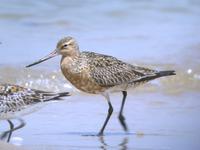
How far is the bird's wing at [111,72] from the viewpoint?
1177cm

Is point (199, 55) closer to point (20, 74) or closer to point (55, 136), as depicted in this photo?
point (20, 74)

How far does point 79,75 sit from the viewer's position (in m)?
11.6

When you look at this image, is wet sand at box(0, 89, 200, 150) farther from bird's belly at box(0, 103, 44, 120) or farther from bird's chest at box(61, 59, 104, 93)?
bird's chest at box(61, 59, 104, 93)

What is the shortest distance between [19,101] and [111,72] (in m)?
1.52

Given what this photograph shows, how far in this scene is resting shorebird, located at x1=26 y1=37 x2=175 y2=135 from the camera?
1167cm

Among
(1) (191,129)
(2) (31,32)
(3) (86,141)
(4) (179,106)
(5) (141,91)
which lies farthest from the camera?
(2) (31,32)

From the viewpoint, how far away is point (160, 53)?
15.1 m

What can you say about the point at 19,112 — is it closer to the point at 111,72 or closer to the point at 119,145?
the point at 119,145

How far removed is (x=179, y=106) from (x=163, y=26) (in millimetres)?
A: 4536

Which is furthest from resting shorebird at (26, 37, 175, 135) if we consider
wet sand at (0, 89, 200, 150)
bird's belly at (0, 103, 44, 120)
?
bird's belly at (0, 103, 44, 120)

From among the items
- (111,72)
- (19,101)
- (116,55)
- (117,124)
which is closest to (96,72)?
(111,72)

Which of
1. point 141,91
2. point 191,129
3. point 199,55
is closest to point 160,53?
point 199,55

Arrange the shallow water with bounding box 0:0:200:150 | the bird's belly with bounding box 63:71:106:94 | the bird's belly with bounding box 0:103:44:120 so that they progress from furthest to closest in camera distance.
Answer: the bird's belly with bounding box 63:71:106:94
the shallow water with bounding box 0:0:200:150
the bird's belly with bounding box 0:103:44:120

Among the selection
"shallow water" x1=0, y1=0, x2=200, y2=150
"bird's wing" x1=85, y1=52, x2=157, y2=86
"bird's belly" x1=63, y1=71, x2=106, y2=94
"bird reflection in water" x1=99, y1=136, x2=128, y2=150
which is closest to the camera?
"bird reflection in water" x1=99, y1=136, x2=128, y2=150
